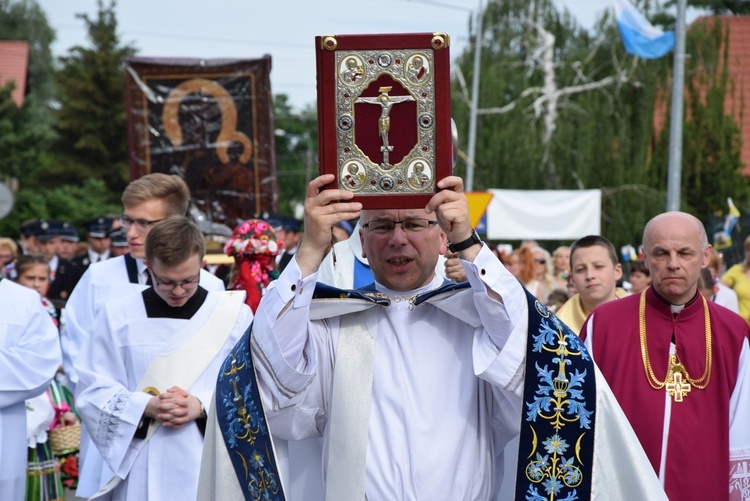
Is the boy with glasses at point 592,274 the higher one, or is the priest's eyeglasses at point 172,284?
the priest's eyeglasses at point 172,284

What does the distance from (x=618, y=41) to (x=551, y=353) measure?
967 inches

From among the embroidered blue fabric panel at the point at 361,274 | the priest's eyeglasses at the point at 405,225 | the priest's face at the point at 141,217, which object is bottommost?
the embroidered blue fabric panel at the point at 361,274

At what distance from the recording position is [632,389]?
5.31 meters

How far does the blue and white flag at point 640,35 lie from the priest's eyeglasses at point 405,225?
12887mm

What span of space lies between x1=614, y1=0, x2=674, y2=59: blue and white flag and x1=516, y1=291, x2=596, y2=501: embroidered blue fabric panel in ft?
42.2

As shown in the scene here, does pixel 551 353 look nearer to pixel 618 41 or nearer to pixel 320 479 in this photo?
pixel 320 479

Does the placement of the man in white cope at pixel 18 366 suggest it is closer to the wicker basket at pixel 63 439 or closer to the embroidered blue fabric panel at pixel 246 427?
the wicker basket at pixel 63 439

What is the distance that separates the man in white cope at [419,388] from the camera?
3637 millimetres

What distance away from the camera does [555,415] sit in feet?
12.3

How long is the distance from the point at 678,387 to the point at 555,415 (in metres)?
1.71

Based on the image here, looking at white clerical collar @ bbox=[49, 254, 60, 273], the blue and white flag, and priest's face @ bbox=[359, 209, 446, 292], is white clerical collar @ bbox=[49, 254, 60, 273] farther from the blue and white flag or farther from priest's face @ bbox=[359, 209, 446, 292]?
the blue and white flag

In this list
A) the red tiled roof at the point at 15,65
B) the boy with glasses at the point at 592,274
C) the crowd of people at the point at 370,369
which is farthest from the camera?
the red tiled roof at the point at 15,65

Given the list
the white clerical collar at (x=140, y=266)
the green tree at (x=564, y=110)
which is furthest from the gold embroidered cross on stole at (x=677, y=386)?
the green tree at (x=564, y=110)

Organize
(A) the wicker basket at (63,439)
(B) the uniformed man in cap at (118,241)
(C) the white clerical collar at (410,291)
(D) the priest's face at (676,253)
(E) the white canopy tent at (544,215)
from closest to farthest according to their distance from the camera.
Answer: (C) the white clerical collar at (410,291) → (D) the priest's face at (676,253) → (A) the wicker basket at (63,439) → (B) the uniformed man in cap at (118,241) → (E) the white canopy tent at (544,215)
